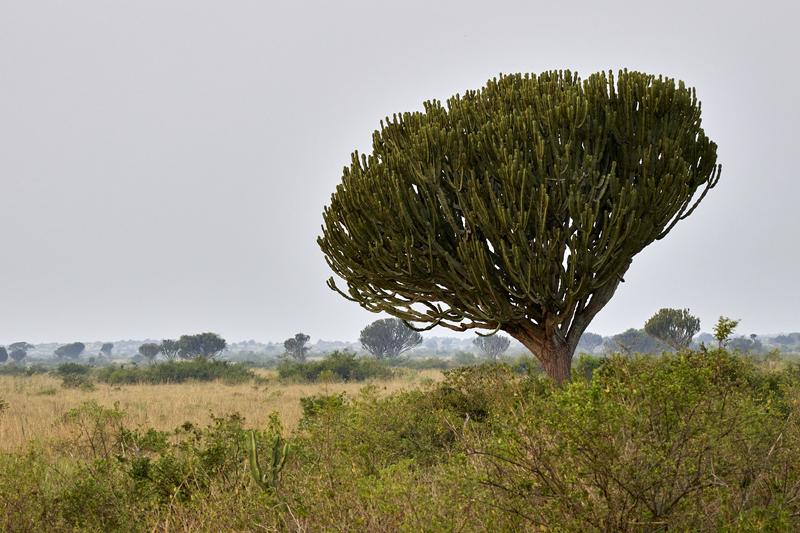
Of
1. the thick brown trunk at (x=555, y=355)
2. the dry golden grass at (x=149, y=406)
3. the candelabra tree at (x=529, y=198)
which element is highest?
the candelabra tree at (x=529, y=198)

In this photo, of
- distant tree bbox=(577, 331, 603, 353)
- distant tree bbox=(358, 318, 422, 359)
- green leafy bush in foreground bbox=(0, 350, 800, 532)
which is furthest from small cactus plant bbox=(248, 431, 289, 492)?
distant tree bbox=(577, 331, 603, 353)

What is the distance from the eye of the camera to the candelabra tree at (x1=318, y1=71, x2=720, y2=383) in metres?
8.33

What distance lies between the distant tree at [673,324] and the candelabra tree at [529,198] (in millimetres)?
25675

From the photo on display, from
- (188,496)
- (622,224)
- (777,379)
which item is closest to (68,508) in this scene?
(188,496)

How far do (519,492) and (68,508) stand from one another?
438cm

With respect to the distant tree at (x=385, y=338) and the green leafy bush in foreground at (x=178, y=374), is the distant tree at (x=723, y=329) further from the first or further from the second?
the distant tree at (x=385, y=338)

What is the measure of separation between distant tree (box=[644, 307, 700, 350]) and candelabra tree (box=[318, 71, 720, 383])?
2568 centimetres

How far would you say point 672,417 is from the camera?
157 inches

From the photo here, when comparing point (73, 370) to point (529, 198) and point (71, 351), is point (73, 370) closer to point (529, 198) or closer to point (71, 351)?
point (529, 198)

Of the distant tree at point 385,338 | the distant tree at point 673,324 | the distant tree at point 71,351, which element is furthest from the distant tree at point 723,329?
the distant tree at point 71,351

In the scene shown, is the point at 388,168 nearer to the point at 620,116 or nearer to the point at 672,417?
the point at 620,116

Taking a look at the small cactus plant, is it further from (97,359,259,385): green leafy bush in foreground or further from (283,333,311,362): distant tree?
(283,333,311,362): distant tree

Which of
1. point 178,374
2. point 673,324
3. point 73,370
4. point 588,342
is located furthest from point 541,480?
point 588,342

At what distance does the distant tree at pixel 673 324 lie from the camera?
32.8 metres
